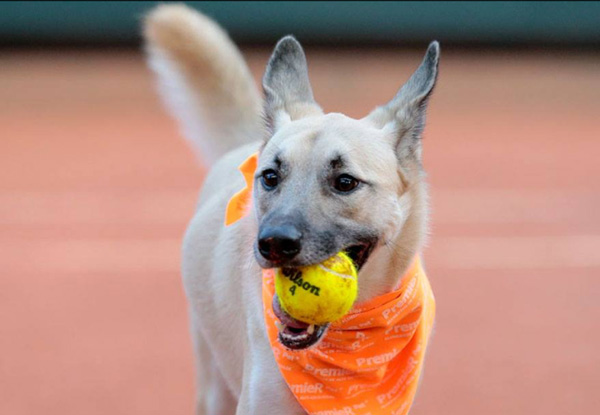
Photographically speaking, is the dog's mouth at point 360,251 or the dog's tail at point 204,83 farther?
the dog's tail at point 204,83

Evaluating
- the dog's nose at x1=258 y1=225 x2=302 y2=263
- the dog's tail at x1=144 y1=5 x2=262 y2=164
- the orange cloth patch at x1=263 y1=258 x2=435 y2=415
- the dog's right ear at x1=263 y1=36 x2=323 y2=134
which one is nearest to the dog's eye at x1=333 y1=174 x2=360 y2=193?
the dog's nose at x1=258 y1=225 x2=302 y2=263

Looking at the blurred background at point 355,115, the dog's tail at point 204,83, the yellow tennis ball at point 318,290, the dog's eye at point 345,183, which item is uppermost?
the dog's eye at point 345,183

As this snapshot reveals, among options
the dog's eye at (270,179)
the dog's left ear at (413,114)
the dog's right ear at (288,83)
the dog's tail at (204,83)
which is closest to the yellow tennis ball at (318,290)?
the dog's eye at (270,179)

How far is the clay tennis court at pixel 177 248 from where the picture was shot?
6652 millimetres

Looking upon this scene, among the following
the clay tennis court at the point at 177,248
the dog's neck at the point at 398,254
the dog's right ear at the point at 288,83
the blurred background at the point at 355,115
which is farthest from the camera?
the blurred background at the point at 355,115

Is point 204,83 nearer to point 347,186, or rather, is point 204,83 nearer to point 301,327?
point 347,186

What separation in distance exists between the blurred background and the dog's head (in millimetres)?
420

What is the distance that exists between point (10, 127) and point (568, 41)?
11.4 m

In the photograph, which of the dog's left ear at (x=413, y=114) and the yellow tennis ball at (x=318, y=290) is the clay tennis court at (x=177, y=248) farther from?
the yellow tennis ball at (x=318, y=290)

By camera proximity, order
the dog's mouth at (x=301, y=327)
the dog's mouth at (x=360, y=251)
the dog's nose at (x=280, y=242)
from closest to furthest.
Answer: the dog's nose at (x=280, y=242) → the dog's mouth at (x=301, y=327) → the dog's mouth at (x=360, y=251)

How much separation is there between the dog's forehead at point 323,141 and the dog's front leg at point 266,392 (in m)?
0.72

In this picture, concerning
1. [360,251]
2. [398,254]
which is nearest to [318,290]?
[360,251]

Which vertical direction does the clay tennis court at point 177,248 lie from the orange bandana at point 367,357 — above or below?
below

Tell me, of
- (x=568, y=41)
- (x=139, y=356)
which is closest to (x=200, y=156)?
(x=139, y=356)
